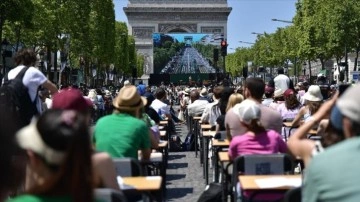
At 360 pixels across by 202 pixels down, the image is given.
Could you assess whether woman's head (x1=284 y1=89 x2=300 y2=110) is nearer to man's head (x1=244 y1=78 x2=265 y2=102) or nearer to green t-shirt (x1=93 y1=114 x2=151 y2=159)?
man's head (x1=244 y1=78 x2=265 y2=102)

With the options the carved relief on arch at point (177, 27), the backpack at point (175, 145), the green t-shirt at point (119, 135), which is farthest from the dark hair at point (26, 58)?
the carved relief on arch at point (177, 27)

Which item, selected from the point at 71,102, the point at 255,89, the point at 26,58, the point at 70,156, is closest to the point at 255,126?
the point at 255,89

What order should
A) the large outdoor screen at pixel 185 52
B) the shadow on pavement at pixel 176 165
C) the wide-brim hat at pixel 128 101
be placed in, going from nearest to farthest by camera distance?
the wide-brim hat at pixel 128 101, the shadow on pavement at pixel 176 165, the large outdoor screen at pixel 185 52

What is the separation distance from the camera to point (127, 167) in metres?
7.33

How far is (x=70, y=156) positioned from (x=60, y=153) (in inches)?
4.4

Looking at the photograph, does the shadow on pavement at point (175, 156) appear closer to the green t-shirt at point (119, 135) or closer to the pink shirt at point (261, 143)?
the pink shirt at point (261, 143)

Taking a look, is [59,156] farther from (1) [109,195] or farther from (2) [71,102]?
(2) [71,102]

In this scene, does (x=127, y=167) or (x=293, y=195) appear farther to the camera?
(x=127, y=167)

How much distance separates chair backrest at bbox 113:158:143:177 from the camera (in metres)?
7.29

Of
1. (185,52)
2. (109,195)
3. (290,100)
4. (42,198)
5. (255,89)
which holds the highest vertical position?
(185,52)

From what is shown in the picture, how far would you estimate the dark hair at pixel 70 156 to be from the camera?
10.4 ft

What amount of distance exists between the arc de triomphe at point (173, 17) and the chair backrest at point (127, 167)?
424ft

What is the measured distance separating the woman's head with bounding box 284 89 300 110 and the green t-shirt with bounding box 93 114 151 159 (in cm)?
751

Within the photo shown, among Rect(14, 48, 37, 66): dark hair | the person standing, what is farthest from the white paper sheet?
Rect(14, 48, 37, 66): dark hair
